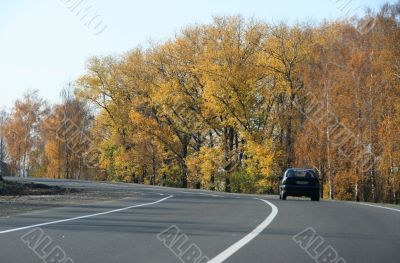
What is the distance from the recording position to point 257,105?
161 ft

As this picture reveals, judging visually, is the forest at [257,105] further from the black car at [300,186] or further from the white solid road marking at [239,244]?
the white solid road marking at [239,244]

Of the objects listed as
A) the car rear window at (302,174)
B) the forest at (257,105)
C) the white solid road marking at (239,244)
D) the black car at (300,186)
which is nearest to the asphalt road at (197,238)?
the white solid road marking at (239,244)

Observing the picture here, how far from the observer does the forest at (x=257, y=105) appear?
3984cm

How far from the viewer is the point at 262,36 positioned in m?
47.9

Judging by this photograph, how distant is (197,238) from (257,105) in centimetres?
3916

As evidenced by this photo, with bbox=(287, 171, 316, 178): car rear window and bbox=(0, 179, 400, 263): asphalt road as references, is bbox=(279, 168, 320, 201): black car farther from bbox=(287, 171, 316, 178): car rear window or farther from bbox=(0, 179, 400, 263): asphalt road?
bbox=(0, 179, 400, 263): asphalt road

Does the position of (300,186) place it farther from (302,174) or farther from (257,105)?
(257,105)

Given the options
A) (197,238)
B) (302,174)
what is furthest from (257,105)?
(197,238)

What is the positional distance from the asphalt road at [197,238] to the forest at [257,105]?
83.9ft

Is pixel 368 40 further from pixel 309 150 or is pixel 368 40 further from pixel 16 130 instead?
pixel 16 130

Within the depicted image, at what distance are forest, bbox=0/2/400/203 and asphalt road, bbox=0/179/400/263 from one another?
2559 cm

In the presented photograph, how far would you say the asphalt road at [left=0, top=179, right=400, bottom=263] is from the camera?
27.2ft

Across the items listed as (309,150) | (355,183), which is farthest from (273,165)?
(355,183)

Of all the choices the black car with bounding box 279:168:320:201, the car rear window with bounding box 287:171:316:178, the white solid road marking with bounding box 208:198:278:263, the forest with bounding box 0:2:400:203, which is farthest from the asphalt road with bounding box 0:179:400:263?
the forest with bounding box 0:2:400:203
